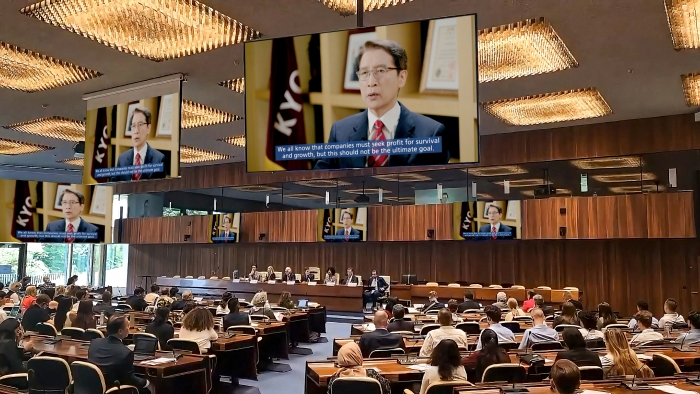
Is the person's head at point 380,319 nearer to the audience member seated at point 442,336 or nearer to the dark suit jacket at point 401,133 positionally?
the audience member seated at point 442,336

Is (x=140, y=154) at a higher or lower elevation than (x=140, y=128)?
lower

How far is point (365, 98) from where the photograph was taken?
16.3 ft

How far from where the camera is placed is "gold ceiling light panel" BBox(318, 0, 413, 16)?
23.6ft

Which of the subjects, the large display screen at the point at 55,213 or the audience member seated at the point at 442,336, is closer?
the audience member seated at the point at 442,336

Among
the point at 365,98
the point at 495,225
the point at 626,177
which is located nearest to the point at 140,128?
the point at 365,98

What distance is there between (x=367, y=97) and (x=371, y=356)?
2.73m

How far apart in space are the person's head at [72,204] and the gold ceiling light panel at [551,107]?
10186 millimetres

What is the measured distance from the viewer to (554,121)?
547 inches

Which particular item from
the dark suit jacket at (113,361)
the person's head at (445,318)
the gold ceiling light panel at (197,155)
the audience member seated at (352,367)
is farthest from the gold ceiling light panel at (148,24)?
the gold ceiling light panel at (197,155)

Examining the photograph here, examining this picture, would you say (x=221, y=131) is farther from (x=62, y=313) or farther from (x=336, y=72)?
(x=336, y=72)

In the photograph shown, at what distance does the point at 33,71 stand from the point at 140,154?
378 centimetres

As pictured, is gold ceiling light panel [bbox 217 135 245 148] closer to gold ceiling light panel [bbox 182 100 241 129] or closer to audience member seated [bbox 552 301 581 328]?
gold ceiling light panel [bbox 182 100 241 129]

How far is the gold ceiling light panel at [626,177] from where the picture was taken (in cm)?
1501

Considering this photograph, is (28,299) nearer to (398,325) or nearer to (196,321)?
(196,321)
